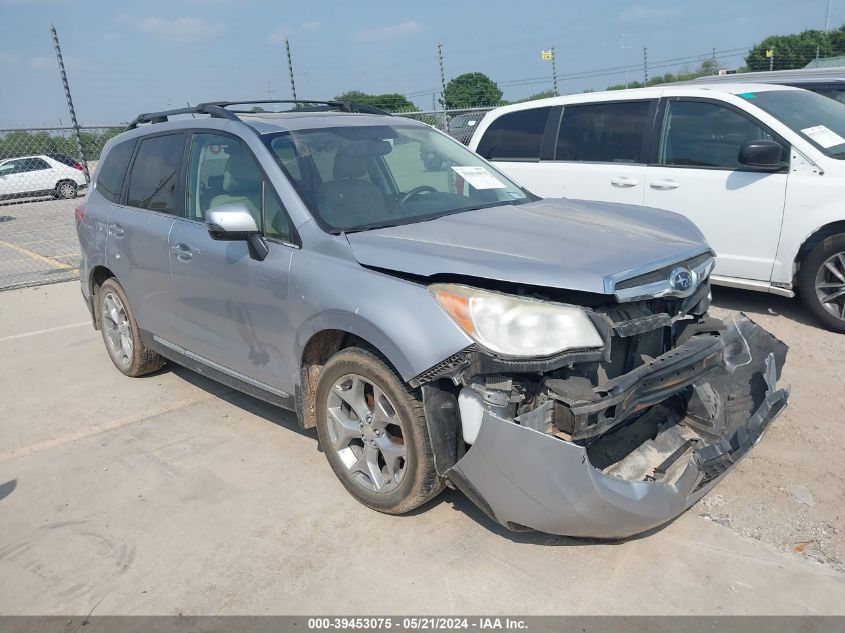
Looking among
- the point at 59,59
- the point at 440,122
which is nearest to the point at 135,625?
the point at 59,59

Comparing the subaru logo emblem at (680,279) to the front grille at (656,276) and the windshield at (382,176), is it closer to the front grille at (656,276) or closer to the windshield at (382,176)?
the front grille at (656,276)

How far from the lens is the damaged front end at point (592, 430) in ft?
8.53

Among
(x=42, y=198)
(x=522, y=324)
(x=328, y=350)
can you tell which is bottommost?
(x=42, y=198)

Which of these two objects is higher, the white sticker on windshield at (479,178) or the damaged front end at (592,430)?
the white sticker on windshield at (479,178)

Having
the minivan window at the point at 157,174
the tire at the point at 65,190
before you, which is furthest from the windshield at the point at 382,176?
the tire at the point at 65,190

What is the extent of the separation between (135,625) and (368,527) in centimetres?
104

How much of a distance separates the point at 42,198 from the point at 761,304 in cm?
2108

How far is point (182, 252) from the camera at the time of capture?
4.18 meters

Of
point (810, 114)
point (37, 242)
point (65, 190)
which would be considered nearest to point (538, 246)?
point (810, 114)

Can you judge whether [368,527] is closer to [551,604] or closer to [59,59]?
[551,604]

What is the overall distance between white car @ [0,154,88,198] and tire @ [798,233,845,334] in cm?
1983

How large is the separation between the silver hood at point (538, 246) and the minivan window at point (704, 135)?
8.13 feet

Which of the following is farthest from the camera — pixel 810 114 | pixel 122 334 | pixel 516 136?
pixel 516 136

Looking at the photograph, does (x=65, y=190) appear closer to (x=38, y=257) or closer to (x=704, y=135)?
(x=38, y=257)
